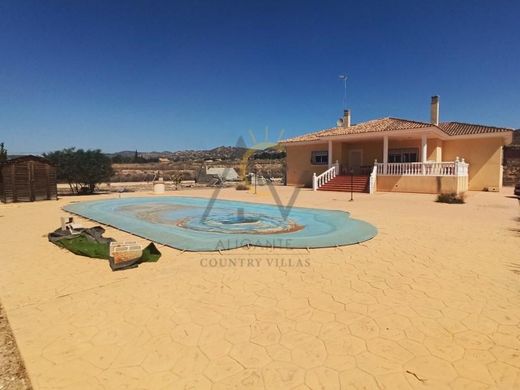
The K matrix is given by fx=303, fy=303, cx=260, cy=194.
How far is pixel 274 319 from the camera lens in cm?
363

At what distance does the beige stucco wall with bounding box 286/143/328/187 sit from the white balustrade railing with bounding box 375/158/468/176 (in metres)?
6.07

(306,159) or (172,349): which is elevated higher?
(306,159)

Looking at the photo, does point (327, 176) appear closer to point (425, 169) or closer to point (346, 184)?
point (346, 184)

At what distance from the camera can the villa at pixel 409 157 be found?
19188mm

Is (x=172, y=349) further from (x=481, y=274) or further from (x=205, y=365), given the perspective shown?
(x=481, y=274)

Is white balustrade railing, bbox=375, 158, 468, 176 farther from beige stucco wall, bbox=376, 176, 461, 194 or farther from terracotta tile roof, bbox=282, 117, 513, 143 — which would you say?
terracotta tile roof, bbox=282, 117, 513, 143

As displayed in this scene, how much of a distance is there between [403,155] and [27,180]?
25.0 m

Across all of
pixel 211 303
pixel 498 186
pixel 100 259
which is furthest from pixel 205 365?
pixel 498 186

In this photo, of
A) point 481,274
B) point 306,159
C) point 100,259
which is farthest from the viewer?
point 306,159

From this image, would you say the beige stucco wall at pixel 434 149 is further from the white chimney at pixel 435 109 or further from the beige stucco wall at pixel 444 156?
the white chimney at pixel 435 109

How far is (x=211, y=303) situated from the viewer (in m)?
4.05

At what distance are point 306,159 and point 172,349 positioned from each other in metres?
25.3

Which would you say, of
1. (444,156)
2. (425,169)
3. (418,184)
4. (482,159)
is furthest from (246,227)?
(444,156)

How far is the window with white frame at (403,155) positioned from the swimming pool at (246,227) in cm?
1373
